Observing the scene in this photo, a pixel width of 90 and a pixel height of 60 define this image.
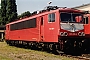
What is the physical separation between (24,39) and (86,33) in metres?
8.35

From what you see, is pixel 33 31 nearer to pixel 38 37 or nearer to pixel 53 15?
pixel 38 37

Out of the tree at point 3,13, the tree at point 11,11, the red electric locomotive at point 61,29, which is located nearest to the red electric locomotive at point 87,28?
the red electric locomotive at point 61,29

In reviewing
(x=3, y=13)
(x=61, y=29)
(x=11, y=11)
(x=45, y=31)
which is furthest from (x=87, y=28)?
(x=3, y=13)

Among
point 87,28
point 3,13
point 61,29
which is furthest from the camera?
point 3,13

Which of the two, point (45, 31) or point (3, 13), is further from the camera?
point (3, 13)

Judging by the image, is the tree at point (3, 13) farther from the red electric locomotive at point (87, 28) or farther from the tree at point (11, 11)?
the red electric locomotive at point (87, 28)

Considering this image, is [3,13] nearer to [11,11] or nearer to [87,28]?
[11,11]

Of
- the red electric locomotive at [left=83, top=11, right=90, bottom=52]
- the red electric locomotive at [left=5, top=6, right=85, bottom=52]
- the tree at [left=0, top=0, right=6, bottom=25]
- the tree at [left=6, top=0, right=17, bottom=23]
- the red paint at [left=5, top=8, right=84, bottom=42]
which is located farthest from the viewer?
the tree at [left=0, top=0, right=6, bottom=25]

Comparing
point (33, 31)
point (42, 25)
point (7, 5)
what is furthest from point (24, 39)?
point (7, 5)

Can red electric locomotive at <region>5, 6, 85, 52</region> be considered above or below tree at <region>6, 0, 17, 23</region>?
below

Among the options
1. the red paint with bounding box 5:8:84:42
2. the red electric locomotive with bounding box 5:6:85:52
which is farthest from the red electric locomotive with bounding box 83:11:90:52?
the red paint with bounding box 5:8:84:42

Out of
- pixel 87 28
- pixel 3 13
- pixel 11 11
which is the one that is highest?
pixel 11 11

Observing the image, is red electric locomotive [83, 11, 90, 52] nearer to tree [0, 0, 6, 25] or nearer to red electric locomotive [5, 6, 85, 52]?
red electric locomotive [5, 6, 85, 52]

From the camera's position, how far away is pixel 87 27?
19344mm
